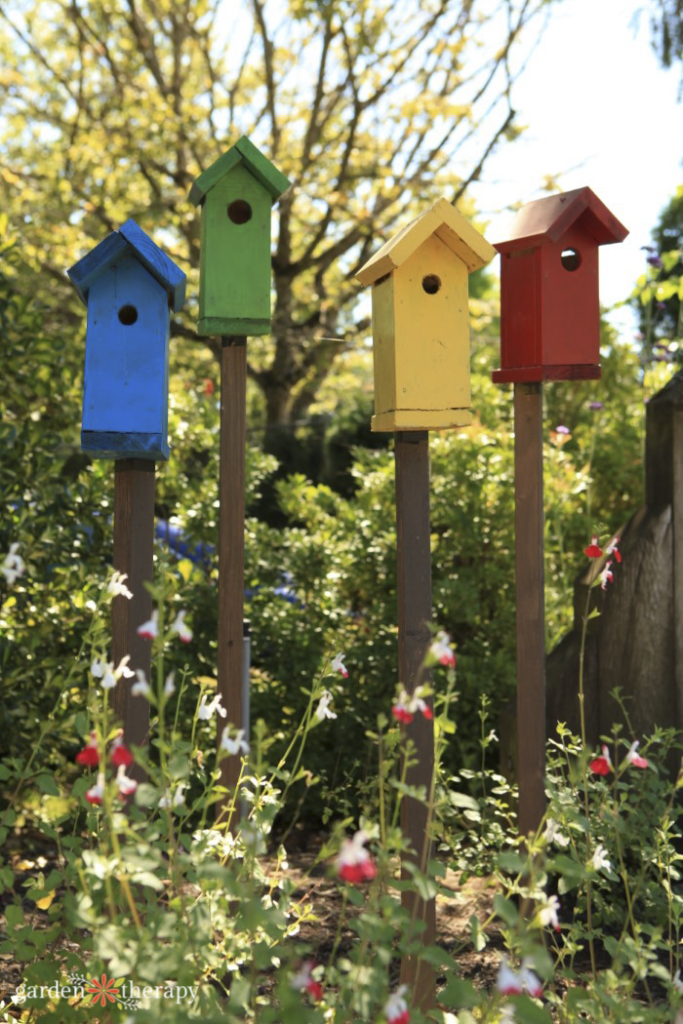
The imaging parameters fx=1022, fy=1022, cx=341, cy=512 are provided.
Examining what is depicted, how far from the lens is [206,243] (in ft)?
8.70

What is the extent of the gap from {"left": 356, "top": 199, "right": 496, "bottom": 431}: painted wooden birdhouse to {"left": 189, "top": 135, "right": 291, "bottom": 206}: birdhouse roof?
33 cm

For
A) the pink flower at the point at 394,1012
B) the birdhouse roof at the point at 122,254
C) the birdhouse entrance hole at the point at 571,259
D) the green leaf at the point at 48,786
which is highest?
the birdhouse entrance hole at the point at 571,259

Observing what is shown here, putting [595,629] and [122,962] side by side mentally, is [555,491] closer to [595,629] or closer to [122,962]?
[595,629]

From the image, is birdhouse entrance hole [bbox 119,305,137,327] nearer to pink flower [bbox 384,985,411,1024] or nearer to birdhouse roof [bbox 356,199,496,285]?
birdhouse roof [bbox 356,199,496,285]

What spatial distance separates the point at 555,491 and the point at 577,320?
1833 millimetres

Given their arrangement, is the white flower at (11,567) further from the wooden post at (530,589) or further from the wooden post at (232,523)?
the wooden post at (530,589)

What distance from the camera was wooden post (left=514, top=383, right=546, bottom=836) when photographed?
2.55 metres

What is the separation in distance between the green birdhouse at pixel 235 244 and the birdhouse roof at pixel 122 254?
11 cm

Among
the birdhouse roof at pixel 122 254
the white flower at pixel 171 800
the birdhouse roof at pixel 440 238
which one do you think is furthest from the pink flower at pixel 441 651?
the birdhouse roof at pixel 122 254

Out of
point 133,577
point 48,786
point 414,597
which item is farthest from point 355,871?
point 133,577

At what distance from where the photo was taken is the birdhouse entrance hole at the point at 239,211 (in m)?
2.69

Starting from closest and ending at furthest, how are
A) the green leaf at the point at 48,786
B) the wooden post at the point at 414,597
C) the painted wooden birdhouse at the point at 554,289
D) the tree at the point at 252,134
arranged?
the green leaf at the point at 48,786, the wooden post at the point at 414,597, the painted wooden birdhouse at the point at 554,289, the tree at the point at 252,134

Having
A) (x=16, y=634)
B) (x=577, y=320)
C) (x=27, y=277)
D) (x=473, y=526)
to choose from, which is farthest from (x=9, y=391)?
(x=27, y=277)

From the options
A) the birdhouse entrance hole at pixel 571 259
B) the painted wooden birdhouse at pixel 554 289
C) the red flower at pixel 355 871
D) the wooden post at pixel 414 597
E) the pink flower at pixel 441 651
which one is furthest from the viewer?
the birdhouse entrance hole at pixel 571 259
